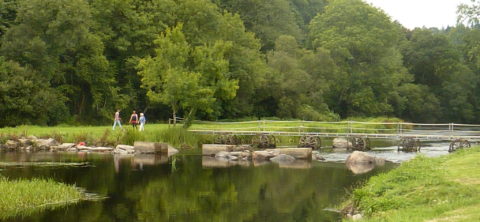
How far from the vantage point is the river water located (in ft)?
60.0

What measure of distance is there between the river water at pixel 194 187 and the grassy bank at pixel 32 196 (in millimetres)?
819

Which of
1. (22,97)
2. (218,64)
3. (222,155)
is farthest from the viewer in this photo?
(218,64)

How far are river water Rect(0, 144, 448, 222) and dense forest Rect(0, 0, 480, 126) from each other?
13.5 m

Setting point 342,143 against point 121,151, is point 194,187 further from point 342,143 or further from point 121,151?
point 342,143

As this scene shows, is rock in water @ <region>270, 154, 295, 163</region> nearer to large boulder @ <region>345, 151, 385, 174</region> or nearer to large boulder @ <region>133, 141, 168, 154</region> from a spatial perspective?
large boulder @ <region>345, 151, 385, 174</region>

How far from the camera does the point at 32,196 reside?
19.7m

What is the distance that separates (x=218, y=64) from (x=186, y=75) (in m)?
4.29

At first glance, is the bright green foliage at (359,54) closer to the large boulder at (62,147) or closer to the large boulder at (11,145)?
the large boulder at (62,147)

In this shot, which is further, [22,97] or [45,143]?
[22,97]

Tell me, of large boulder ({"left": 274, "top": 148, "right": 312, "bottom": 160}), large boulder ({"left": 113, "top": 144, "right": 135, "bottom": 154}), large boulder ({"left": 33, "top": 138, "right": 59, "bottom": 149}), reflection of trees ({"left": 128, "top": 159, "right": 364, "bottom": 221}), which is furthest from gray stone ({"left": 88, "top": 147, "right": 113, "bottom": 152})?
large boulder ({"left": 274, "top": 148, "right": 312, "bottom": 160})

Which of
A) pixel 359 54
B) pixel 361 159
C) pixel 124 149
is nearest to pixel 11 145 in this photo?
pixel 124 149

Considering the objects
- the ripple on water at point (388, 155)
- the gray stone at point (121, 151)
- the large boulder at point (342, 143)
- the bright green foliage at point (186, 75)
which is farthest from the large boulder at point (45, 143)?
the large boulder at point (342, 143)

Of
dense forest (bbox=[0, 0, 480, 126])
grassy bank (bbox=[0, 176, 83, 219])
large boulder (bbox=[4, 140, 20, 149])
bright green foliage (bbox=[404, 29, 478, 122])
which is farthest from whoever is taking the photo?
bright green foliage (bbox=[404, 29, 478, 122])

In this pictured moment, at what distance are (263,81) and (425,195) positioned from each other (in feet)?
158
